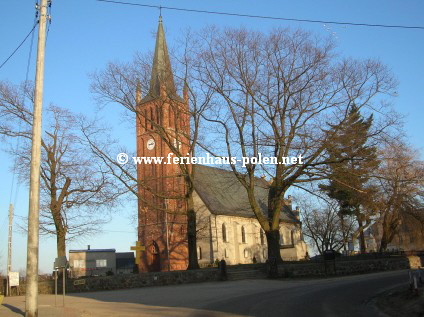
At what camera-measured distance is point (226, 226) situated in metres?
53.8

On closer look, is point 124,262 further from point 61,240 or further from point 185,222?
point 61,240

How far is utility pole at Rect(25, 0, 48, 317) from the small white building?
34870 millimetres

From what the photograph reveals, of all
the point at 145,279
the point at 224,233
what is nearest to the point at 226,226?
the point at 224,233

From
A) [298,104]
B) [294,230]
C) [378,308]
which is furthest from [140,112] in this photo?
[294,230]

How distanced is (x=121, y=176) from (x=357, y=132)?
629 inches

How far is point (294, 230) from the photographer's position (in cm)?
6919

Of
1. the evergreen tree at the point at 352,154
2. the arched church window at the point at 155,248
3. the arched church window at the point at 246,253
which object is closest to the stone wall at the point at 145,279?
the evergreen tree at the point at 352,154

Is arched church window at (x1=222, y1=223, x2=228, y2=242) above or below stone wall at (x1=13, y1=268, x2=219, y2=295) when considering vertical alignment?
above

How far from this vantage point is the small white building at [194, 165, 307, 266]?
2016 inches

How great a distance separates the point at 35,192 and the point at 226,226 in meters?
42.7

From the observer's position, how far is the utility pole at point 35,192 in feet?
38.3

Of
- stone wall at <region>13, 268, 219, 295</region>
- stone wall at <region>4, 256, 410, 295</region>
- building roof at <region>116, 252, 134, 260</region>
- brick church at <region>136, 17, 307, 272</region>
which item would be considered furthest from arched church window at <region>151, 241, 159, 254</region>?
building roof at <region>116, 252, 134, 260</region>

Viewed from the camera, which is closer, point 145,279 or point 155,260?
point 145,279

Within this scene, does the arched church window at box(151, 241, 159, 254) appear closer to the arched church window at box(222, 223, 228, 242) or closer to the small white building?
the small white building
